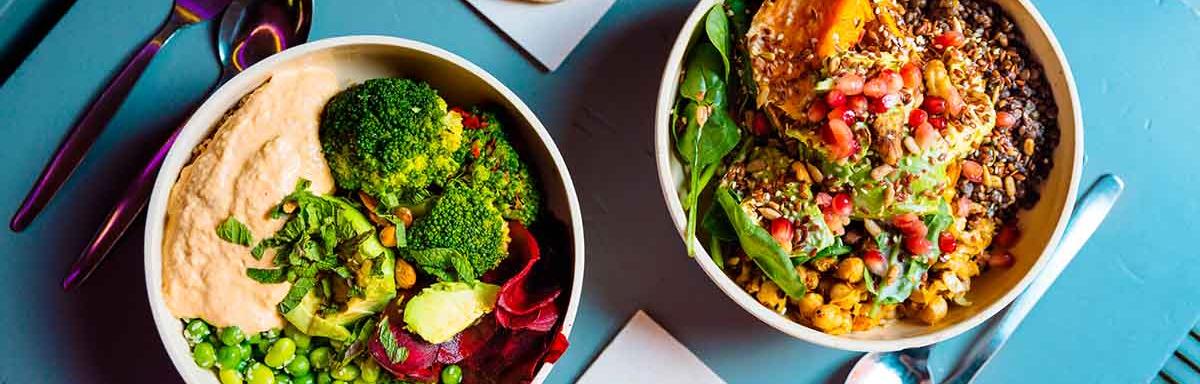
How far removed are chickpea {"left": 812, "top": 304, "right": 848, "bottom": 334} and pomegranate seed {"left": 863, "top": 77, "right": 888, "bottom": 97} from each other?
0.39 metres

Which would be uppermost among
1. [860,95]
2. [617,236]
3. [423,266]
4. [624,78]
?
[860,95]

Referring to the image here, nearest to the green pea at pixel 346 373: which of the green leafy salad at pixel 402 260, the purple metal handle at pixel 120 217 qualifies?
the green leafy salad at pixel 402 260

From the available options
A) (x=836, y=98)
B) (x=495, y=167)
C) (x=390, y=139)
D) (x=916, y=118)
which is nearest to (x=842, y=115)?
(x=836, y=98)

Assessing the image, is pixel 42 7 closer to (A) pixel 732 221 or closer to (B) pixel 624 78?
(B) pixel 624 78

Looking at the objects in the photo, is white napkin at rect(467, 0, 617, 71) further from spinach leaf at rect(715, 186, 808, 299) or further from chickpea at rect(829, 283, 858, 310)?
chickpea at rect(829, 283, 858, 310)

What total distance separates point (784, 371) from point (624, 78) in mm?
656

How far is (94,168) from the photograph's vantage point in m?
1.69

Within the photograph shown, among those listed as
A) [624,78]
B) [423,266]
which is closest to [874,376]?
[624,78]

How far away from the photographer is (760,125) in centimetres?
160

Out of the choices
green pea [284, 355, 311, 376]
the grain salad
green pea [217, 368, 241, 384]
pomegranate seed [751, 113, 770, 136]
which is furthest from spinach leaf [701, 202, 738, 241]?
green pea [217, 368, 241, 384]

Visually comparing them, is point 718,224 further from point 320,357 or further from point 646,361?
point 320,357

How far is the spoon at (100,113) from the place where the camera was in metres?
1.65

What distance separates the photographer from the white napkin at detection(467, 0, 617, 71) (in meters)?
1.71

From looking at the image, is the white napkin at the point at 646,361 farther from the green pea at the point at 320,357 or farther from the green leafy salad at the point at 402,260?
the green pea at the point at 320,357
